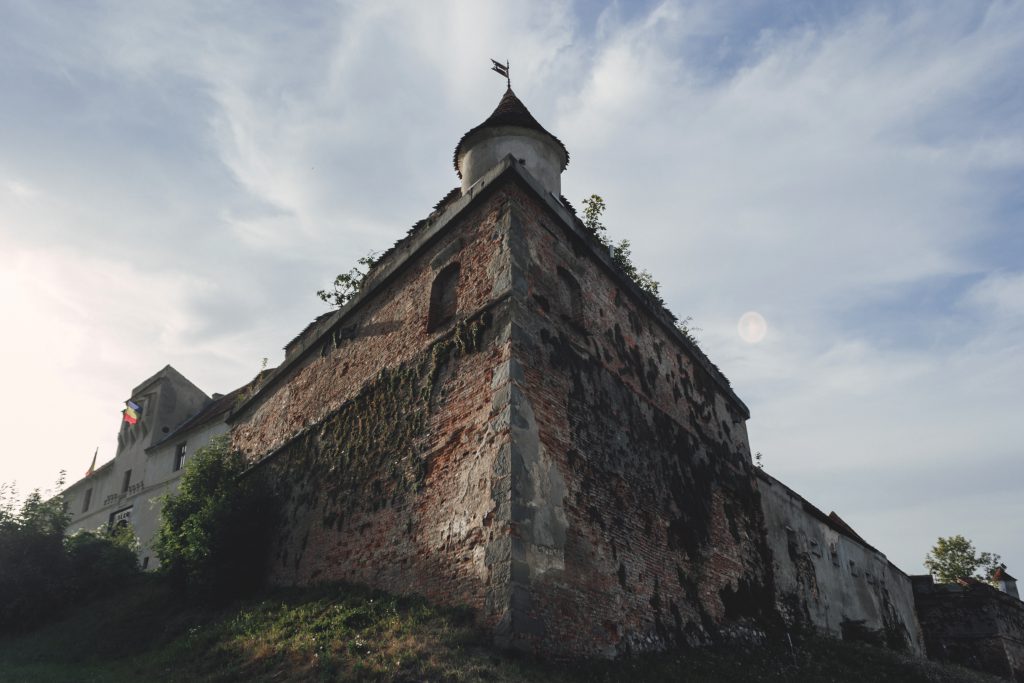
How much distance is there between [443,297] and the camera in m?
12.5

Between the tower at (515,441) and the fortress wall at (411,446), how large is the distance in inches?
1.5

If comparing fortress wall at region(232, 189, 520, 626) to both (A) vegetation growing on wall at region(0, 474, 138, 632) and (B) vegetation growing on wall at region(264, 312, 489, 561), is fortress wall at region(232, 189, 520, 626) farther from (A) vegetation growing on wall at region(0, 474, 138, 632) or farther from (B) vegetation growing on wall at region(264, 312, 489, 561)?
(A) vegetation growing on wall at region(0, 474, 138, 632)

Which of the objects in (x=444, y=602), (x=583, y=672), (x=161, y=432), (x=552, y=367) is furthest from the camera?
(x=161, y=432)

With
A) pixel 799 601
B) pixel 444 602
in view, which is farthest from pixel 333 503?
pixel 799 601

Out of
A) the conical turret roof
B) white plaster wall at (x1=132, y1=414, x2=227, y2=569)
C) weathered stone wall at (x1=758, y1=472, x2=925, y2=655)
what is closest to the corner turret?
the conical turret roof

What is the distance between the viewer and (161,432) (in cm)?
2889

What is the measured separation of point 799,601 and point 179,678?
1279 centimetres

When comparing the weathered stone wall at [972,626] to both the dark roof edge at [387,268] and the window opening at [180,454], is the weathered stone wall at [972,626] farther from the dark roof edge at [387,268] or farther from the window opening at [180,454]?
the window opening at [180,454]

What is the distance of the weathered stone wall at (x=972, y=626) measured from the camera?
78.2 ft

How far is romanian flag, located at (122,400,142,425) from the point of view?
29.5 meters

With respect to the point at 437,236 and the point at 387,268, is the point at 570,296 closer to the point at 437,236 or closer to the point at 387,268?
the point at 437,236

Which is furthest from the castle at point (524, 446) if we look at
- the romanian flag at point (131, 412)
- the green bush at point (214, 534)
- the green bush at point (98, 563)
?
the romanian flag at point (131, 412)

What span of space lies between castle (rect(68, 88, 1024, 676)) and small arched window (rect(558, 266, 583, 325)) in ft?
0.13

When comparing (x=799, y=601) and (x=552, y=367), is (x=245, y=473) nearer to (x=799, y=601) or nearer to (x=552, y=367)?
(x=552, y=367)
